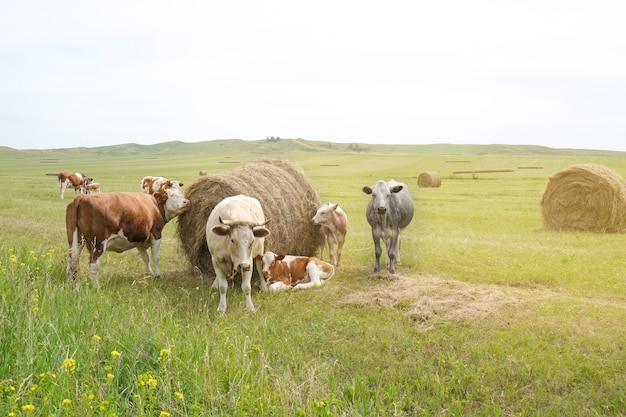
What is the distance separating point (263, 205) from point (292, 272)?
52.4 inches

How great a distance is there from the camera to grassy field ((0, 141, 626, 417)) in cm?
445

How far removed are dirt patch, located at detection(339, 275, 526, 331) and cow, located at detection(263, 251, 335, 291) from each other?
3.43 ft

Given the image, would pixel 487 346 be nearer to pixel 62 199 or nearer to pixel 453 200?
pixel 453 200

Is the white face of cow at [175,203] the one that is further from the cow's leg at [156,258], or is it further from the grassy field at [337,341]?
the grassy field at [337,341]

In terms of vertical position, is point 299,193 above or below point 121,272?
above

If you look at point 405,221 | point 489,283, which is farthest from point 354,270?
point 489,283

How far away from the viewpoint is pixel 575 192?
17312mm

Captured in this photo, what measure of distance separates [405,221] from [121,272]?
18.9 feet

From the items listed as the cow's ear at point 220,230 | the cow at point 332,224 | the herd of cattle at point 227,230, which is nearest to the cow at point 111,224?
the herd of cattle at point 227,230

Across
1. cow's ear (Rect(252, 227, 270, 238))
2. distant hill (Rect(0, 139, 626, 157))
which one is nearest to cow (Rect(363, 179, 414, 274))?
cow's ear (Rect(252, 227, 270, 238))

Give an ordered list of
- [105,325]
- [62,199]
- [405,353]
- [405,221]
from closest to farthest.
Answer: [105,325]
[405,353]
[405,221]
[62,199]

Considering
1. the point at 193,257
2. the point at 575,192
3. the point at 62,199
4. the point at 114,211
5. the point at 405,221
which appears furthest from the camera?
the point at 62,199

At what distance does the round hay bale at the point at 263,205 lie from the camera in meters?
10.4

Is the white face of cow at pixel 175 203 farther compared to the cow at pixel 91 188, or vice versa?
the cow at pixel 91 188
